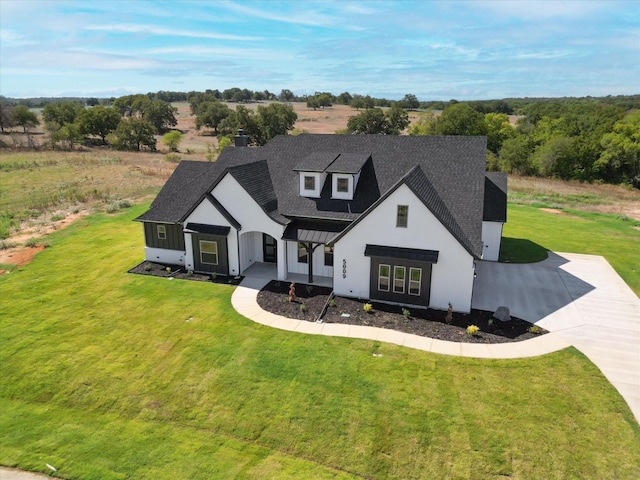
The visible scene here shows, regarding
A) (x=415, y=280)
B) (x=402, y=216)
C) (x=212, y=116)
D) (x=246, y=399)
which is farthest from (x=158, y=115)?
(x=246, y=399)

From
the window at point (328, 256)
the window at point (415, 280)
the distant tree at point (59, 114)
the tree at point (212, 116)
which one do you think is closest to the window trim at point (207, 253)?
the window at point (328, 256)

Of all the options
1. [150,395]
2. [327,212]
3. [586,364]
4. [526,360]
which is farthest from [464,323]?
[150,395]

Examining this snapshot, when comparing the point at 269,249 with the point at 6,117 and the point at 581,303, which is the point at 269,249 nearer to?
the point at 581,303

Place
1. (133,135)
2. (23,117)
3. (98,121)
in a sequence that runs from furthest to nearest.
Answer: (23,117) < (98,121) < (133,135)

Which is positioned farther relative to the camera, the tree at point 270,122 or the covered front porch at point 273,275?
the tree at point 270,122

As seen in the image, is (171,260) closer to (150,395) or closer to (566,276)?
(150,395)

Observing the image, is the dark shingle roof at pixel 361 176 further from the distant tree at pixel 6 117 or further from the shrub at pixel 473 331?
the distant tree at pixel 6 117
